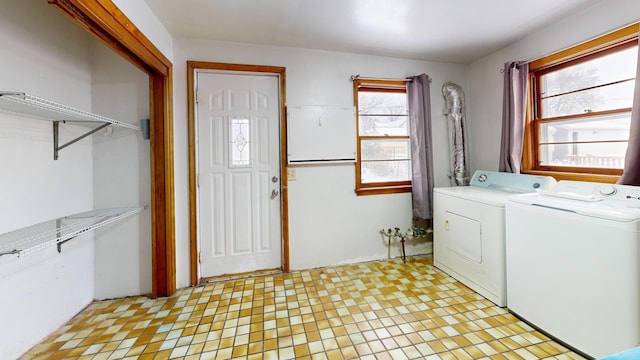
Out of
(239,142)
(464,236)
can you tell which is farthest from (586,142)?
(239,142)

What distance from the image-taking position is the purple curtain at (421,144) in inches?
115

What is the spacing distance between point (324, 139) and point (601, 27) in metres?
2.31

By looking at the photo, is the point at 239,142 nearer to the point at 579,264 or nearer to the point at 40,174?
the point at 40,174

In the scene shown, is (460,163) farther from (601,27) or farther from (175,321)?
(175,321)

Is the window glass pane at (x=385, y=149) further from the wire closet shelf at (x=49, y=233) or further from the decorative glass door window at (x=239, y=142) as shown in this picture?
the wire closet shelf at (x=49, y=233)

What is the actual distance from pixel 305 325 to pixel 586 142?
8.80 ft

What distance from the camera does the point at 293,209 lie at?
274 cm

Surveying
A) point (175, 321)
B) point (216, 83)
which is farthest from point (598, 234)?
point (216, 83)

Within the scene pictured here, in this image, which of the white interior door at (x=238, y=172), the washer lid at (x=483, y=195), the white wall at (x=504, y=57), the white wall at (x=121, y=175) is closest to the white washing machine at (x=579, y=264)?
the washer lid at (x=483, y=195)

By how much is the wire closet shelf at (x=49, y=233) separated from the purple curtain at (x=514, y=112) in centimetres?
339

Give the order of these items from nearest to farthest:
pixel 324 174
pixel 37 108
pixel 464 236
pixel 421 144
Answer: pixel 37 108
pixel 464 236
pixel 324 174
pixel 421 144

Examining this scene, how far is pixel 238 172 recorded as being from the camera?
2623 millimetres

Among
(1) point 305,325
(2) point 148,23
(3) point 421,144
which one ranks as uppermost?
(2) point 148,23

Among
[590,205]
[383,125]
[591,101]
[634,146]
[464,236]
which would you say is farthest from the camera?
[383,125]
